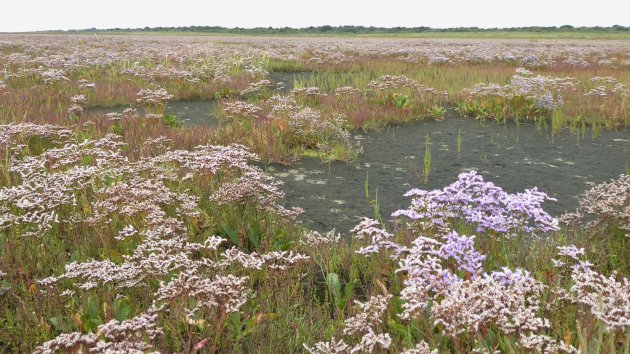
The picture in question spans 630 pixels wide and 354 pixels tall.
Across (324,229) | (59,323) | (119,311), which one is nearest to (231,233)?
(324,229)

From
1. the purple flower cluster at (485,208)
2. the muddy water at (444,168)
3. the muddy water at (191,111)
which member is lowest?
the muddy water at (444,168)

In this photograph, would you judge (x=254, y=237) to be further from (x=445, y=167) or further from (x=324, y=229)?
(x=445, y=167)

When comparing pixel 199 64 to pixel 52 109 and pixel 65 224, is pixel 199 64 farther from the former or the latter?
pixel 65 224

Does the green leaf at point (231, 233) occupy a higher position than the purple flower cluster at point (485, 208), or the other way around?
the purple flower cluster at point (485, 208)

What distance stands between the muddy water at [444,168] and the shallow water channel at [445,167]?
12 millimetres

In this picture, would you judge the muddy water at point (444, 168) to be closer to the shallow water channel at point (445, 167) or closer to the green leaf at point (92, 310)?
the shallow water channel at point (445, 167)

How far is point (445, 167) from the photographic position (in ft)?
22.4

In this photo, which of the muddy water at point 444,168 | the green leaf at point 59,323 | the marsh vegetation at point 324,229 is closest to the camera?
the marsh vegetation at point 324,229

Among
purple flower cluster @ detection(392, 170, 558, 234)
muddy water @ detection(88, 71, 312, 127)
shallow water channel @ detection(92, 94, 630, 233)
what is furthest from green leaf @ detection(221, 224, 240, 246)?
muddy water @ detection(88, 71, 312, 127)

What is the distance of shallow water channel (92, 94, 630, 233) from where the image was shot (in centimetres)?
543

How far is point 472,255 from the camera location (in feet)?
9.06

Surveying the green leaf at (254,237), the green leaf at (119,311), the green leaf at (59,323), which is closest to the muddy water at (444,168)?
the green leaf at (254,237)

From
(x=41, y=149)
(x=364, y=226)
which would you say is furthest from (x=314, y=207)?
(x=41, y=149)

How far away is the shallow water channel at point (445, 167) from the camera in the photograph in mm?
5426
